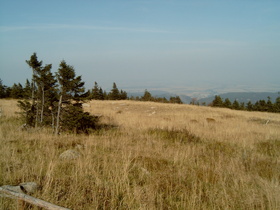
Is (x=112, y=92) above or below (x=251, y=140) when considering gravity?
above

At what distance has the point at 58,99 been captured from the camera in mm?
7949

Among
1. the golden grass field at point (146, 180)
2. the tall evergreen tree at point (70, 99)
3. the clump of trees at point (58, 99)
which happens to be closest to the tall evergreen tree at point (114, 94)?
the clump of trees at point (58, 99)

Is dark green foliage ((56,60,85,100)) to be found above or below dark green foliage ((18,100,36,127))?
above

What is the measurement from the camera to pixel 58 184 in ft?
9.64

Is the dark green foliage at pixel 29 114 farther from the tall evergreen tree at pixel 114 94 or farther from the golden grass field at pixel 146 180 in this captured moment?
the tall evergreen tree at pixel 114 94

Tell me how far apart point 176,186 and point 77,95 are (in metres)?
5.17

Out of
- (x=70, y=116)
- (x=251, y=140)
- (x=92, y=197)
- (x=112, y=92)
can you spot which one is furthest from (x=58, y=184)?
(x=112, y=92)

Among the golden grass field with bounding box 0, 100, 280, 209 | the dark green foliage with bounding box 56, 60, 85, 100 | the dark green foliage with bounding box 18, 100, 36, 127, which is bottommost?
the golden grass field with bounding box 0, 100, 280, 209

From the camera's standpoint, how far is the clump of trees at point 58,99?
22.3ft

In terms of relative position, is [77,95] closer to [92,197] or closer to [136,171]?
[136,171]

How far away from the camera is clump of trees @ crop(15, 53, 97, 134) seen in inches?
268

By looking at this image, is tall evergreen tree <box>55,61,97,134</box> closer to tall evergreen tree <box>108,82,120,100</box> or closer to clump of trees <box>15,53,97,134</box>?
clump of trees <box>15,53,97,134</box>

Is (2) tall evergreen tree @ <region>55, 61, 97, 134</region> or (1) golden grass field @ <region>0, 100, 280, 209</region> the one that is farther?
(2) tall evergreen tree @ <region>55, 61, 97, 134</region>

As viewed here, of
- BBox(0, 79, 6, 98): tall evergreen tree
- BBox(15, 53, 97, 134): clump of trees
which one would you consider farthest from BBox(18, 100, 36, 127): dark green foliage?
BBox(0, 79, 6, 98): tall evergreen tree
